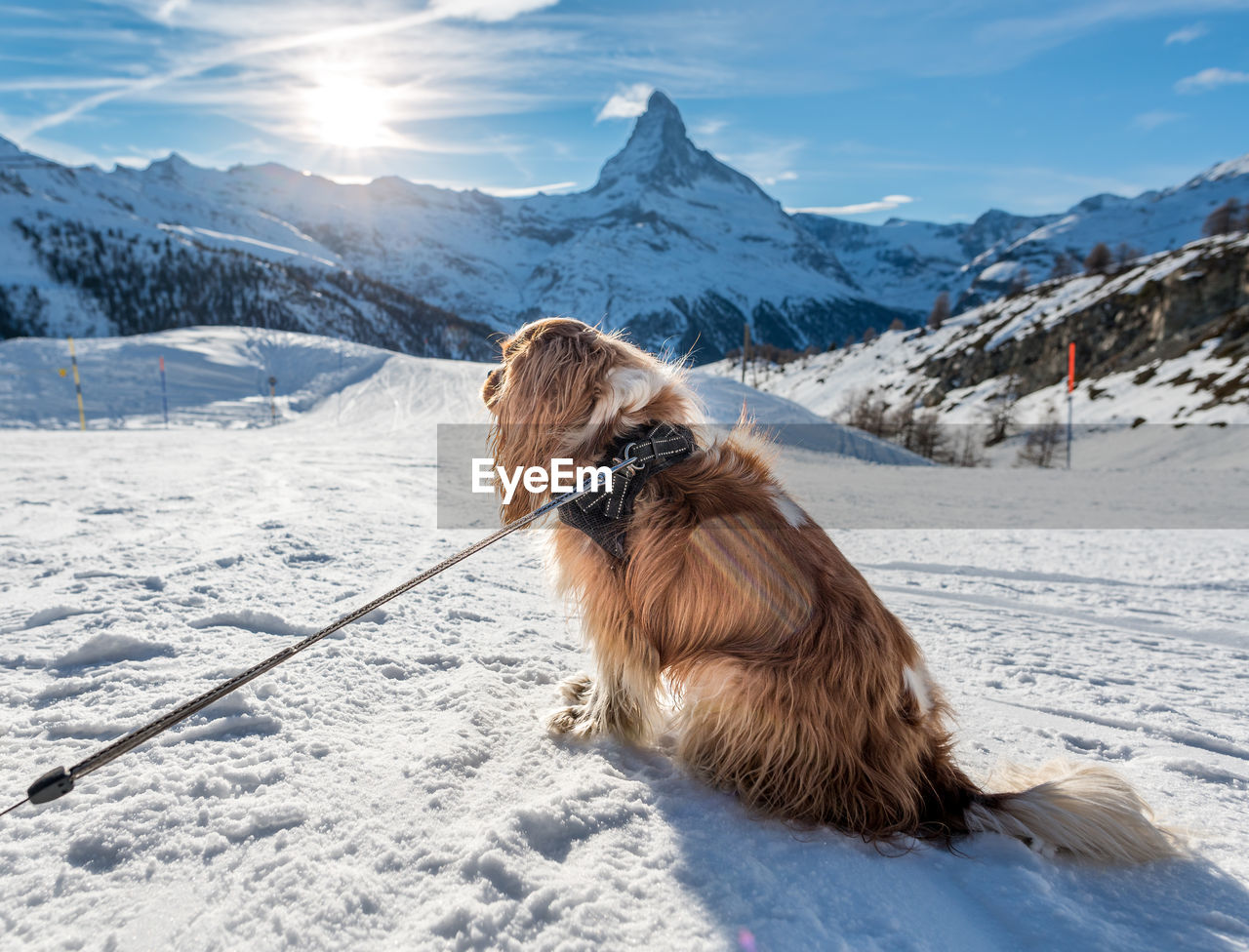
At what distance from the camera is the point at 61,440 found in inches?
419

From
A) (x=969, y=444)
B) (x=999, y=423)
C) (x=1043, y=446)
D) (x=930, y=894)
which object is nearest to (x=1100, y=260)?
(x=999, y=423)

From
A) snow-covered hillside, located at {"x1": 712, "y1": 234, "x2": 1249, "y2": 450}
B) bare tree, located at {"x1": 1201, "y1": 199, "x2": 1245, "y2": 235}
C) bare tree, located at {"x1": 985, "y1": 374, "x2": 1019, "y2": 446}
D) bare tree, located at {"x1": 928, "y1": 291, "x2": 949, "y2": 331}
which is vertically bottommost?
bare tree, located at {"x1": 985, "y1": 374, "x2": 1019, "y2": 446}

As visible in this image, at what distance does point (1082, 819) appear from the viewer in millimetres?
1745

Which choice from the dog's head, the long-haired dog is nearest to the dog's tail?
the long-haired dog

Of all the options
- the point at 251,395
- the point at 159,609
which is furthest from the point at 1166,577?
the point at 251,395

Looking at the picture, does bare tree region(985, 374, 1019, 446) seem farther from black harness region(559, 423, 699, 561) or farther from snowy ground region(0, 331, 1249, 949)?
black harness region(559, 423, 699, 561)

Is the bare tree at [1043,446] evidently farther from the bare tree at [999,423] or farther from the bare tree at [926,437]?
the bare tree at [999,423]

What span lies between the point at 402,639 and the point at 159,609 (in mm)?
1149

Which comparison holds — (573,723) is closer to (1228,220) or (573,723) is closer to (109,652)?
(109,652)

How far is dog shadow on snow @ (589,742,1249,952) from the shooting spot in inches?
57.2

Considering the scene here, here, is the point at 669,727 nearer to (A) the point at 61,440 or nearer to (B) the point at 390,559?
(B) the point at 390,559

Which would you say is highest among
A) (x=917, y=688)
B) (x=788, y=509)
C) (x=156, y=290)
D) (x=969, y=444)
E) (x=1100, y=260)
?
(x=1100, y=260)

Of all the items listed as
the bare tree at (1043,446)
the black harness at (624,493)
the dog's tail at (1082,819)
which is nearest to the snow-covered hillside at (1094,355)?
the bare tree at (1043,446)

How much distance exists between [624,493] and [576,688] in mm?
993
